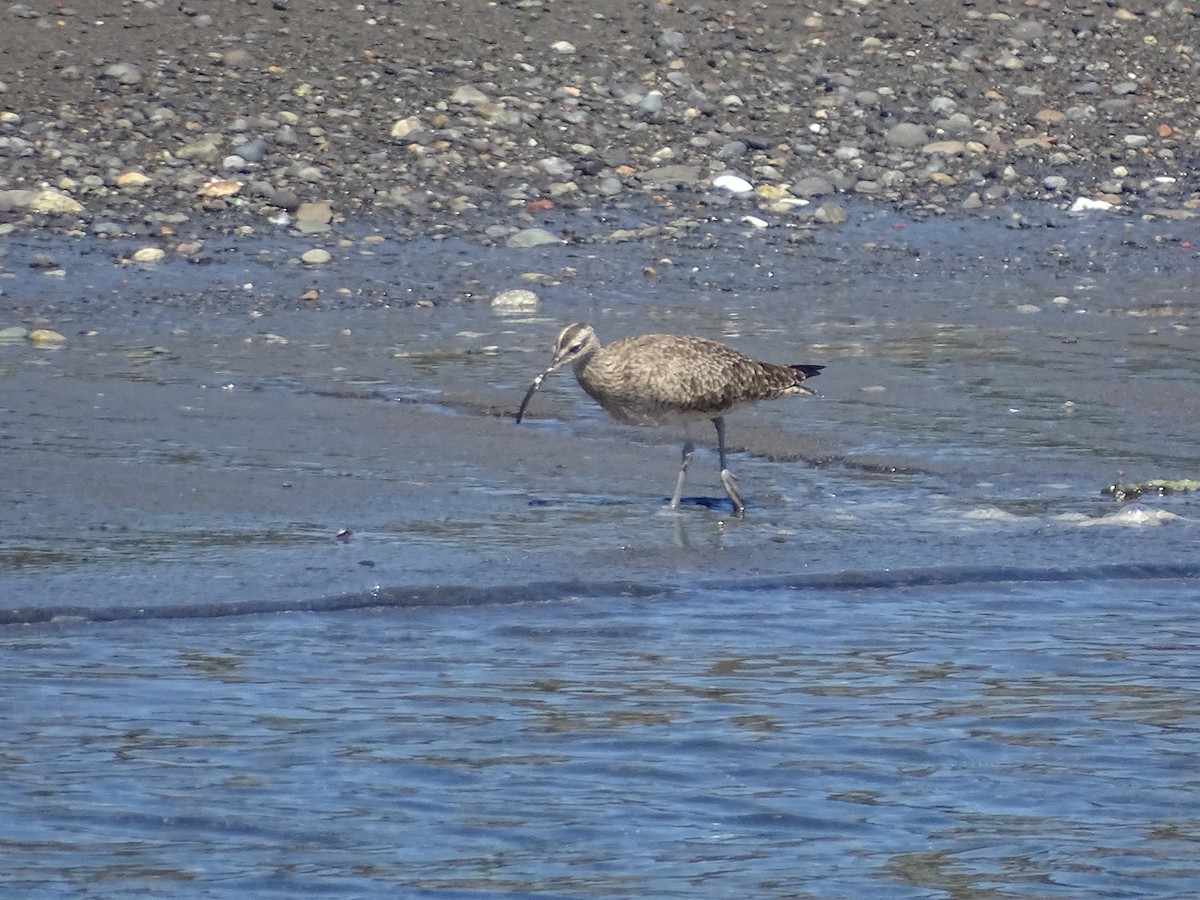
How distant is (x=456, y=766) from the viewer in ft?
16.2

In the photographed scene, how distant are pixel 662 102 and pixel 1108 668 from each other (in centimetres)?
888

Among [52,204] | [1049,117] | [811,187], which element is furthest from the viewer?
[1049,117]

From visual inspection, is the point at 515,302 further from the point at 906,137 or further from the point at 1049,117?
the point at 1049,117

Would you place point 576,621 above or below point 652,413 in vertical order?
below

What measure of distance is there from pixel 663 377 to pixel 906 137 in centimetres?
720

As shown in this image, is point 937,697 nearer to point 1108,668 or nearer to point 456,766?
point 1108,668

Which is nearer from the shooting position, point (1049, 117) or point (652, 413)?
point (652, 413)

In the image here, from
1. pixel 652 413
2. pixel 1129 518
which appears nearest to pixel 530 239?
pixel 652 413

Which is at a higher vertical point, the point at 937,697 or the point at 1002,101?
the point at 1002,101

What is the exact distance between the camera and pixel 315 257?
38.5ft

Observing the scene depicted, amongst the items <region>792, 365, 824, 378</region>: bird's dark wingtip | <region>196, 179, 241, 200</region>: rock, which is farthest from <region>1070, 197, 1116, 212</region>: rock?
<region>792, 365, 824, 378</region>: bird's dark wingtip

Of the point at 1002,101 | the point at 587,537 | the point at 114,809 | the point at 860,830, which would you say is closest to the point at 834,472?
the point at 587,537

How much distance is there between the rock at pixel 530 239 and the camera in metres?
12.2

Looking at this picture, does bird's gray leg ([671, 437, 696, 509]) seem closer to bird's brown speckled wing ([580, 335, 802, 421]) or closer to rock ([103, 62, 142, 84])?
bird's brown speckled wing ([580, 335, 802, 421])
